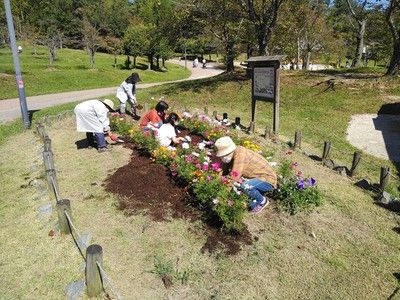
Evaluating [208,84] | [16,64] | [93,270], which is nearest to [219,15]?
[208,84]

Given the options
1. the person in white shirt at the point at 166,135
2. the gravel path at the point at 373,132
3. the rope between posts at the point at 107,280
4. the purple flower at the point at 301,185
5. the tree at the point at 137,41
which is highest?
the tree at the point at 137,41

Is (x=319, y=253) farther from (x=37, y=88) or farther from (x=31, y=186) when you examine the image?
(x=37, y=88)

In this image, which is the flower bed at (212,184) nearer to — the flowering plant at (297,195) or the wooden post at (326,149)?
the flowering plant at (297,195)

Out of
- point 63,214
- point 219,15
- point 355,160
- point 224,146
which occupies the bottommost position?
point 355,160

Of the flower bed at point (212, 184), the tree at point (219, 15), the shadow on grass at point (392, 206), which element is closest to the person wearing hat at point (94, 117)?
the flower bed at point (212, 184)

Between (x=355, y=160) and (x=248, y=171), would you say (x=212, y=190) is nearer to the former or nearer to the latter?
(x=248, y=171)

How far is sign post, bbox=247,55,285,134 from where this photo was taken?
35.6 feet

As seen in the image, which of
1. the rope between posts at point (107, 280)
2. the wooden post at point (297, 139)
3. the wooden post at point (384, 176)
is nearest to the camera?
the rope between posts at point (107, 280)

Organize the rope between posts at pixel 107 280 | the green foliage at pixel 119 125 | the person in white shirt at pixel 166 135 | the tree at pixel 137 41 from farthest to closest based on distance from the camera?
the tree at pixel 137 41
the green foliage at pixel 119 125
the person in white shirt at pixel 166 135
the rope between posts at pixel 107 280

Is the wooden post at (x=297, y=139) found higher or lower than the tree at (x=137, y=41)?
lower

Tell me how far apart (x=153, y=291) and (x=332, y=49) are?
41.0 m

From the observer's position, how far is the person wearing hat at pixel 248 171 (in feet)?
19.3

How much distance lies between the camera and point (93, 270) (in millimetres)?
4234

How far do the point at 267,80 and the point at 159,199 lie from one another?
246 inches
